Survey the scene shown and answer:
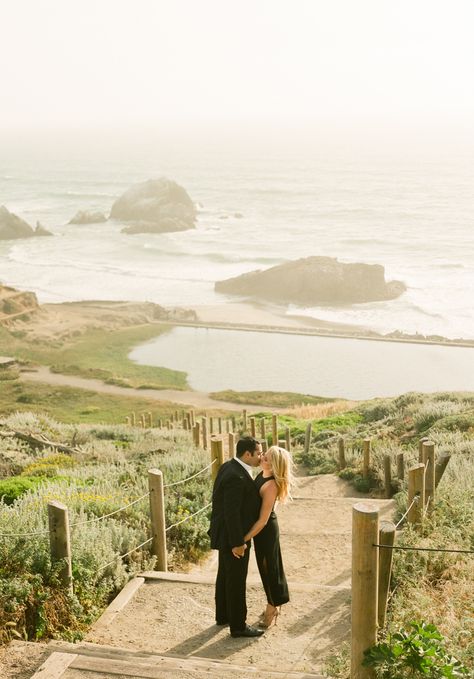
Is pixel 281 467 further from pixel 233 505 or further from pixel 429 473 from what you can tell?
pixel 429 473

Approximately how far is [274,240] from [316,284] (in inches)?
1317

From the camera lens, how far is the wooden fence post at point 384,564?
20.1 feet

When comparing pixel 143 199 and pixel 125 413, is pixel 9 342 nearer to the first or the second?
pixel 125 413

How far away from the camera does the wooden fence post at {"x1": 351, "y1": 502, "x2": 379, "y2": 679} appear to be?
17.7 ft

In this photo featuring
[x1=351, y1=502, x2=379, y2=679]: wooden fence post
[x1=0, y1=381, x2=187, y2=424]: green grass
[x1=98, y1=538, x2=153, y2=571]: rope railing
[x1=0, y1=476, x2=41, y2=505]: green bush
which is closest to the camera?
[x1=351, y1=502, x2=379, y2=679]: wooden fence post

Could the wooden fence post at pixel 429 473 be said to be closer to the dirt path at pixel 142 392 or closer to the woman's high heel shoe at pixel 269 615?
the woman's high heel shoe at pixel 269 615

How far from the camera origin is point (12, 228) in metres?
112

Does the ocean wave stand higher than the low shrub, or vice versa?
the ocean wave

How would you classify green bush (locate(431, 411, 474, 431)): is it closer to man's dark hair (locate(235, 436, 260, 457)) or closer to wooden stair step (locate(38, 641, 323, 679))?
man's dark hair (locate(235, 436, 260, 457))

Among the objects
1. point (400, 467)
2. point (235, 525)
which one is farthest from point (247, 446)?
point (400, 467)

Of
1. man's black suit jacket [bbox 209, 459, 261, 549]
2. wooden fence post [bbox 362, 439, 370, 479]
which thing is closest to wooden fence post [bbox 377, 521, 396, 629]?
man's black suit jacket [bbox 209, 459, 261, 549]

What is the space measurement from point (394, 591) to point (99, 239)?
106 meters

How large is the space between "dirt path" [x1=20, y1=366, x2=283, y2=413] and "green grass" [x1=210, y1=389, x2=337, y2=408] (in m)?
0.53

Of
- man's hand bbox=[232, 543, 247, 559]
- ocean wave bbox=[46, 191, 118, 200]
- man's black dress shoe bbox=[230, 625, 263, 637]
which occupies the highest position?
ocean wave bbox=[46, 191, 118, 200]
